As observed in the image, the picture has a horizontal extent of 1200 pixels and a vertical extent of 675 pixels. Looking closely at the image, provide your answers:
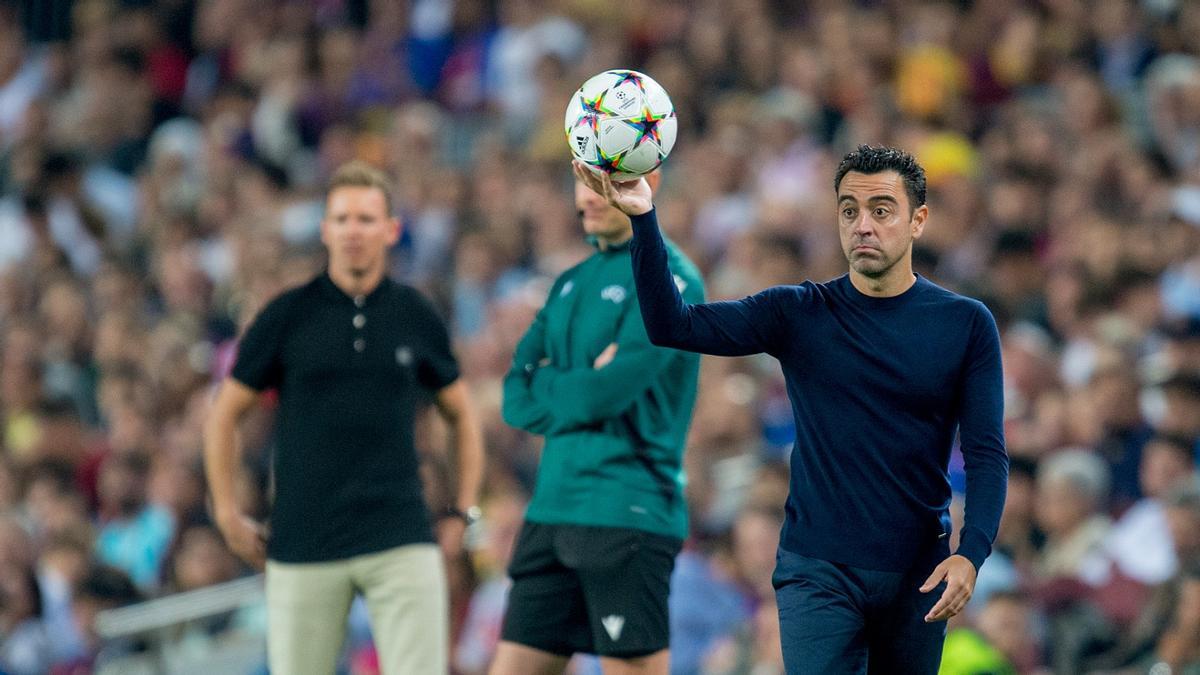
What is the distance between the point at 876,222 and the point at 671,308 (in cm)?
64

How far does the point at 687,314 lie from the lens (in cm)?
536

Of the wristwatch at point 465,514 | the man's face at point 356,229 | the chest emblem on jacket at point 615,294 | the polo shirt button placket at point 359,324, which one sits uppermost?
the man's face at point 356,229

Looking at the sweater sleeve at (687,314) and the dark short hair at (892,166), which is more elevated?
the dark short hair at (892,166)


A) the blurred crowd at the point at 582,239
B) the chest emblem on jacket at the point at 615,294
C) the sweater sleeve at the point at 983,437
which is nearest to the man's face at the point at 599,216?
the chest emblem on jacket at the point at 615,294

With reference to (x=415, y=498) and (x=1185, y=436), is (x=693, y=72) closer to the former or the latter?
(x=1185, y=436)

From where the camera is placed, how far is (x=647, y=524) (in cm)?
650

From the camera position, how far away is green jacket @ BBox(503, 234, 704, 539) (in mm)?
6438

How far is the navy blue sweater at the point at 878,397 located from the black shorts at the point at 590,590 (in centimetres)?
117

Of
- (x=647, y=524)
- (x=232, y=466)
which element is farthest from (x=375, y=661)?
(x=647, y=524)

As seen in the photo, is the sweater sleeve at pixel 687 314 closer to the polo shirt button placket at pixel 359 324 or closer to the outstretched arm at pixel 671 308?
the outstretched arm at pixel 671 308

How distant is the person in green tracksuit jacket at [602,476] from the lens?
6457 mm

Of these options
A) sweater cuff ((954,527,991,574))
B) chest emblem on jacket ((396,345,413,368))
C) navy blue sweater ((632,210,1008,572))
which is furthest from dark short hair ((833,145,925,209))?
chest emblem on jacket ((396,345,413,368))

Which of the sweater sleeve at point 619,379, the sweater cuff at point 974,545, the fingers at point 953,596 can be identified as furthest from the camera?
the sweater sleeve at point 619,379

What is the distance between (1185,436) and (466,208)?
709 cm
